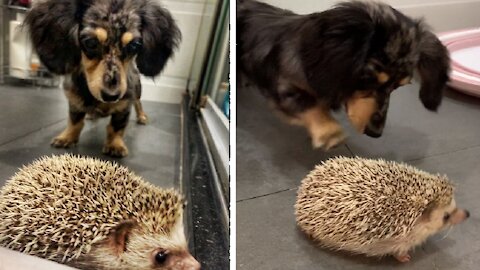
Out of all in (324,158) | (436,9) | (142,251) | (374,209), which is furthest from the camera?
(436,9)

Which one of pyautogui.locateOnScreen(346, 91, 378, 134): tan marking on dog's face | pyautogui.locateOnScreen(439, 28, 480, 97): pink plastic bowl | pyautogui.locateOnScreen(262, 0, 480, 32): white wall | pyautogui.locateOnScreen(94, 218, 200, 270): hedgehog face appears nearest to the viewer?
pyautogui.locateOnScreen(94, 218, 200, 270): hedgehog face

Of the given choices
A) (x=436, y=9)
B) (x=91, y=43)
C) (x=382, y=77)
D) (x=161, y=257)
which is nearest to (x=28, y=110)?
(x=91, y=43)

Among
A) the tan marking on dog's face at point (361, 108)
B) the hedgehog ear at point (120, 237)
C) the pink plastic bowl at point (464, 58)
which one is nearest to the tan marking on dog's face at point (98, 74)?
the hedgehog ear at point (120, 237)

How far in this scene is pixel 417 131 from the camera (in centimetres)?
98

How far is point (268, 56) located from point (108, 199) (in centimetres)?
55

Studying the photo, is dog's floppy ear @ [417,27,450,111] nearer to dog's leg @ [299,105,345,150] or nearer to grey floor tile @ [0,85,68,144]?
dog's leg @ [299,105,345,150]

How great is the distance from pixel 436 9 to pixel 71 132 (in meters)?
0.91

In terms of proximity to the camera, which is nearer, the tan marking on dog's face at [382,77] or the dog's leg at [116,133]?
the dog's leg at [116,133]

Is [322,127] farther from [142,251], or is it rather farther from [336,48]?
[142,251]

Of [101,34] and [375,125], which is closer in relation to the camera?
[101,34]

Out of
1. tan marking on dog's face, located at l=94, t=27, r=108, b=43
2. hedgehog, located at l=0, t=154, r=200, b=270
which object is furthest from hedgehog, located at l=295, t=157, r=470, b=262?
tan marking on dog's face, located at l=94, t=27, r=108, b=43

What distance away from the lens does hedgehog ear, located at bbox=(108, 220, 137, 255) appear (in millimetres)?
462

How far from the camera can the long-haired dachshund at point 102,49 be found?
50 centimetres

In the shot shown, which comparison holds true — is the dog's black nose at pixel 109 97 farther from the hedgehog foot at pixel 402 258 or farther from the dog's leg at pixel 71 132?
the hedgehog foot at pixel 402 258
